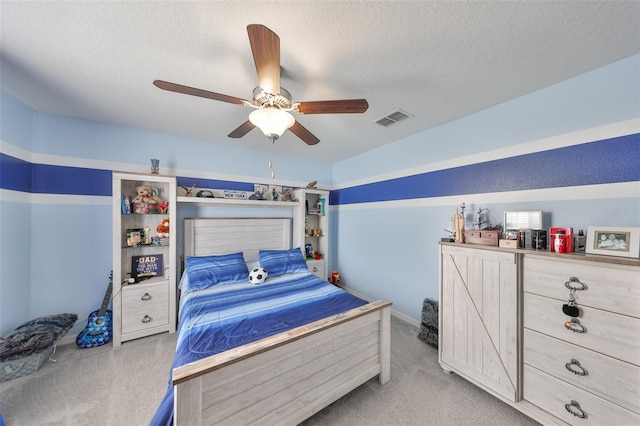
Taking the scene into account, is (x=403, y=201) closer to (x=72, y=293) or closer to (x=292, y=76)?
(x=292, y=76)

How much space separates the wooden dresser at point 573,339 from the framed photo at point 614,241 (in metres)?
0.16

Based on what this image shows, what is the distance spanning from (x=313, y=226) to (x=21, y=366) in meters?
3.53

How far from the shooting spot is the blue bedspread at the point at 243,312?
1415mm

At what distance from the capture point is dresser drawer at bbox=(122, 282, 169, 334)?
2.42 m

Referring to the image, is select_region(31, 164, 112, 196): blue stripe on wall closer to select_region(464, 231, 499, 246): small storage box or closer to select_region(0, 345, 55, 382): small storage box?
select_region(0, 345, 55, 382): small storage box

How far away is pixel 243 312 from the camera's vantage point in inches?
74.9

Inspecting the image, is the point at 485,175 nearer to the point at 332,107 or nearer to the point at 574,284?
the point at 574,284

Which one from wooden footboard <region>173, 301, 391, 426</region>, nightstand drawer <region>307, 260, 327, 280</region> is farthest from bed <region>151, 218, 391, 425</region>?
nightstand drawer <region>307, 260, 327, 280</region>

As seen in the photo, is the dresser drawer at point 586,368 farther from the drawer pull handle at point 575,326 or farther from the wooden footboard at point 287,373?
the wooden footboard at point 287,373

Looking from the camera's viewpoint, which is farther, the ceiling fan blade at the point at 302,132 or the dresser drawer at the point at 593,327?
the ceiling fan blade at the point at 302,132

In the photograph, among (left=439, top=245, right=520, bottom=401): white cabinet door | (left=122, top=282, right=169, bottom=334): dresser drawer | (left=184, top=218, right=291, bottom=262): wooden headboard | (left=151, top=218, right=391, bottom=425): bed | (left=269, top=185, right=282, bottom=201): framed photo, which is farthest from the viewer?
(left=269, top=185, right=282, bottom=201): framed photo

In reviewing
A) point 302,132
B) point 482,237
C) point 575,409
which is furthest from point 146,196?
point 575,409

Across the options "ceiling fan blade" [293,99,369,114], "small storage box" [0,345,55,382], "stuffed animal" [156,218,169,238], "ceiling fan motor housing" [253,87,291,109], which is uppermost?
"ceiling fan motor housing" [253,87,291,109]

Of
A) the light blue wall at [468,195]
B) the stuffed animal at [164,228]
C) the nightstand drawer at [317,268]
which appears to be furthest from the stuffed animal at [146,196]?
the light blue wall at [468,195]
